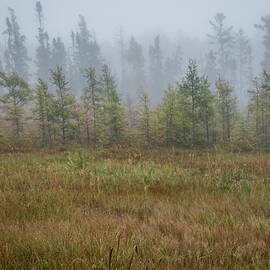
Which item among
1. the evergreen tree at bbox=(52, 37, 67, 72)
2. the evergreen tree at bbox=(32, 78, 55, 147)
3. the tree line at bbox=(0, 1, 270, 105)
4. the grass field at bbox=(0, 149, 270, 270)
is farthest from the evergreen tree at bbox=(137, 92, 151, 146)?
the evergreen tree at bbox=(52, 37, 67, 72)

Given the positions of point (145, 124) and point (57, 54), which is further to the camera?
point (57, 54)

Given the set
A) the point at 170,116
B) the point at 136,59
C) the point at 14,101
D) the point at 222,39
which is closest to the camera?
the point at 170,116

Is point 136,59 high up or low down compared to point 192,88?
up

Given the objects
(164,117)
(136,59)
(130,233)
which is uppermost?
(136,59)

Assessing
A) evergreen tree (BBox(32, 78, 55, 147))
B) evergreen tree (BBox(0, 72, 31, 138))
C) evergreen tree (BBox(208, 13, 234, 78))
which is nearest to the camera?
evergreen tree (BBox(32, 78, 55, 147))

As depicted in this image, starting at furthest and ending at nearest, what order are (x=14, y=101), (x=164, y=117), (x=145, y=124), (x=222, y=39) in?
(x=222, y=39) → (x=14, y=101) → (x=145, y=124) → (x=164, y=117)

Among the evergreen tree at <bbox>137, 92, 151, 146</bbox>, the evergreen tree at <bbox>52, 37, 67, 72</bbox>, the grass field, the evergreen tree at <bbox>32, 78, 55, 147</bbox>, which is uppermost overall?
the evergreen tree at <bbox>52, 37, 67, 72</bbox>

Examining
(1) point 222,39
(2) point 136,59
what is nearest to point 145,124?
(2) point 136,59

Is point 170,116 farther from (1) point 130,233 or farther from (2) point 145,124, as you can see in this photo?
(1) point 130,233

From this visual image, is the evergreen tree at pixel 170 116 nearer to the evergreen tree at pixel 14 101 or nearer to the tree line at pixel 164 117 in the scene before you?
the tree line at pixel 164 117

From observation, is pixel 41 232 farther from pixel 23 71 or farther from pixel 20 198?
pixel 23 71

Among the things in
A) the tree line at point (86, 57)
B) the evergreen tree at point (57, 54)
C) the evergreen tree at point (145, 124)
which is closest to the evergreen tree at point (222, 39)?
the tree line at point (86, 57)

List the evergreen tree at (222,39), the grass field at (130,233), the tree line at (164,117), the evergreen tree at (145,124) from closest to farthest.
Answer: the grass field at (130,233)
the tree line at (164,117)
the evergreen tree at (145,124)
the evergreen tree at (222,39)

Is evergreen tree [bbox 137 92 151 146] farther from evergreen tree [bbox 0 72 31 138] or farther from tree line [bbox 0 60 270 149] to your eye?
evergreen tree [bbox 0 72 31 138]
